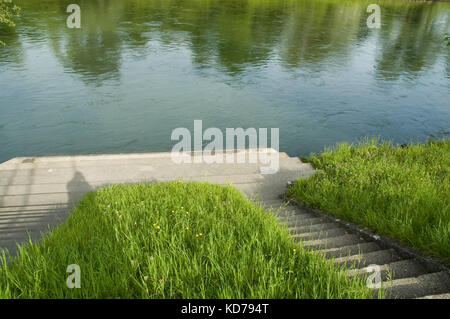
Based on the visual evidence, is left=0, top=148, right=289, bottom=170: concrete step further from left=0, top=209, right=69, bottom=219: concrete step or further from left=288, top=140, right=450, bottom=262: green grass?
left=288, top=140, right=450, bottom=262: green grass

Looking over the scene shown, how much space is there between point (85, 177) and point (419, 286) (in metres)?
6.93

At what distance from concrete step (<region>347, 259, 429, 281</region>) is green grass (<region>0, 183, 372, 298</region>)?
1.17 feet

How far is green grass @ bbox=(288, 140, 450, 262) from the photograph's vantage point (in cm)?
416

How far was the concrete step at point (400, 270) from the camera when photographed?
11.0ft

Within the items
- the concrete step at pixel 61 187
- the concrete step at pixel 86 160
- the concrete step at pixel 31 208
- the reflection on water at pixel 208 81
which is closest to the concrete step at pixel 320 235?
the concrete step at pixel 61 187

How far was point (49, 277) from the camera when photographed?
3.14 meters

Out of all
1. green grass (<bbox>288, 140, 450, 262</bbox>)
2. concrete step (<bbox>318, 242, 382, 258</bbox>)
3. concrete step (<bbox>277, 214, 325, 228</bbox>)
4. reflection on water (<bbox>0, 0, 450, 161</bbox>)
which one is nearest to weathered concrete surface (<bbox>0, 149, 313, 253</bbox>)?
green grass (<bbox>288, 140, 450, 262</bbox>)

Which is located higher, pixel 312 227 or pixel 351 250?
pixel 351 250

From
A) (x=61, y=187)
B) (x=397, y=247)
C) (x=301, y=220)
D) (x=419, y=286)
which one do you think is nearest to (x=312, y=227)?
(x=301, y=220)

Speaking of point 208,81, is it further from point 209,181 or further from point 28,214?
point 28,214

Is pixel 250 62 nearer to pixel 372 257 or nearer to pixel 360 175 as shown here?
pixel 360 175

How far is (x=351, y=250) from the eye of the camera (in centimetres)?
422

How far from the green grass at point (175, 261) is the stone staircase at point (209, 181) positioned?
372 millimetres

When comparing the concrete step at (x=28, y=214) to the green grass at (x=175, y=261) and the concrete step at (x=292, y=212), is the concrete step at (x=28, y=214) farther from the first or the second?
the concrete step at (x=292, y=212)
